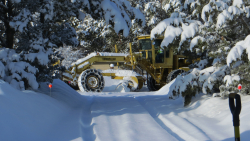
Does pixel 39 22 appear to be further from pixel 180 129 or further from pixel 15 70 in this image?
pixel 180 129

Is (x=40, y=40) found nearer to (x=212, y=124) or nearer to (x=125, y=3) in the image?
(x=125, y=3)

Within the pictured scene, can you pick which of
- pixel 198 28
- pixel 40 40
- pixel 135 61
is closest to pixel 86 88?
pixel 135 61

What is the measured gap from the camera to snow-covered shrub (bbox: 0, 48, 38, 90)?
7105 millimetres

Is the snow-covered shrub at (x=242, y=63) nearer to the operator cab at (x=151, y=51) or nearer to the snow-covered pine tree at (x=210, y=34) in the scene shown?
the snow-covered pine tree at (x=210, y=34)

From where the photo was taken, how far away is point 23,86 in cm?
724

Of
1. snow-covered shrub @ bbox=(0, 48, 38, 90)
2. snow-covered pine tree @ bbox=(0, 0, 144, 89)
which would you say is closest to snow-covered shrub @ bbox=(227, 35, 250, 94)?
snow-covered pine tree @ bbox=(0, 0, 144, 89)

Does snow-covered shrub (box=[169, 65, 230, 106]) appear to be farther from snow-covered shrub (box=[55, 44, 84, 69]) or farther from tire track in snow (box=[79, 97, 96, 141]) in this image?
snow-covered shrub (box=[55, 44, 84, 69])

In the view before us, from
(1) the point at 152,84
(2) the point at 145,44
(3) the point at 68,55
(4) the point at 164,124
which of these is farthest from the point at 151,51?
(3) the point at 68,55

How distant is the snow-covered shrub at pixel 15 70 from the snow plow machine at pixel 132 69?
322 inches

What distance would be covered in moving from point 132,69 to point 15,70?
10.5 metres

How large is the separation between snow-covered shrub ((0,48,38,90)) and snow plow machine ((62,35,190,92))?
8.19m

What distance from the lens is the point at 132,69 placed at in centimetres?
1709

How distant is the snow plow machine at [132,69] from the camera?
15.9 metres

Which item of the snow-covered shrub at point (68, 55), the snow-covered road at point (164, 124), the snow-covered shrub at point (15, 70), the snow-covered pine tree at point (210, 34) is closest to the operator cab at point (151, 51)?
the snow-covered pine tree at point (210, 34)
